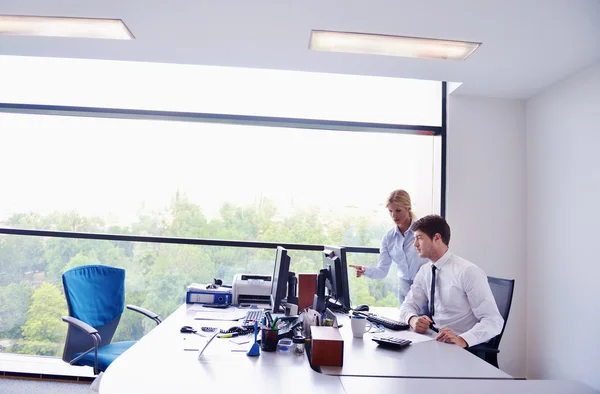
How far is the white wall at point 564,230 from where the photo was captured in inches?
124

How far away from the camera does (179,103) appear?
4.00 m

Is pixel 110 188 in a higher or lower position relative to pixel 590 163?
lower

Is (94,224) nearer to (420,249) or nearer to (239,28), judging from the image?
(239,28)

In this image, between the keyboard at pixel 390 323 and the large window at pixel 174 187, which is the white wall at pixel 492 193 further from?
the keyboard at pixel 390 323

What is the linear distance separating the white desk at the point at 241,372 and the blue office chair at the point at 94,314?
782mm

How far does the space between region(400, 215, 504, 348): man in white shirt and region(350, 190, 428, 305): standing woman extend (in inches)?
28.1

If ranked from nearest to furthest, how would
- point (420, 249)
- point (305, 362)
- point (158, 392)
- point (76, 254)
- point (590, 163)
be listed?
1. point (158, 392)
2. point (305, 362)
3. point (420, 249)
4. point (590, 163)
5. point (76, 254)

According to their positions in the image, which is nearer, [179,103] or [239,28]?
[239,28]

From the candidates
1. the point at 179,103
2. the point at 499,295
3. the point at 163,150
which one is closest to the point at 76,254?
the point at 163,150

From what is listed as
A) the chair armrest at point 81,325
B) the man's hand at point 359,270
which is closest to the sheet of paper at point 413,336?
the man's hand at point 359,270

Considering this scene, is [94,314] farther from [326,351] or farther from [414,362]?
[414,362]

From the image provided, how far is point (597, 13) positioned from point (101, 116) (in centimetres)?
421

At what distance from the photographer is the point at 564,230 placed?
11.3 ft

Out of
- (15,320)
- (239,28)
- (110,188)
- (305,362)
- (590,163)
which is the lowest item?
(15,320)
